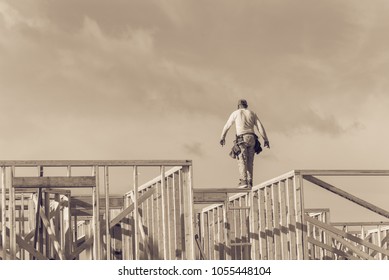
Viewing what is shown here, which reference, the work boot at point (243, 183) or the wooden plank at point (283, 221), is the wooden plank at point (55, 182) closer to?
the wooden plank at point (283, 221)

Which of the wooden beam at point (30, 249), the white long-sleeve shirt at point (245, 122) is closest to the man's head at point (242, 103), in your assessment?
the white long-sleeve shirt at point (245, 122)

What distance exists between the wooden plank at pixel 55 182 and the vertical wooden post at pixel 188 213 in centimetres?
212

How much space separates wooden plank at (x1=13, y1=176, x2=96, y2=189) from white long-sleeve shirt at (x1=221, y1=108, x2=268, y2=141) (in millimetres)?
5982

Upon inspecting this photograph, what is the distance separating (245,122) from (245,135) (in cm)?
35

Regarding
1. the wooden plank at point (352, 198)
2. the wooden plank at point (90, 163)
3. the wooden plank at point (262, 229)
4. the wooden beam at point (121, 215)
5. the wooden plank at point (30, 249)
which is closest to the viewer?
the wooden plank at point (90, 163)

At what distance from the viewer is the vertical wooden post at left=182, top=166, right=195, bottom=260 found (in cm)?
2139

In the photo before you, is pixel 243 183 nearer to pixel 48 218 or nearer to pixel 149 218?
pixel 149 218

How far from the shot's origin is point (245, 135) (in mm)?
25469

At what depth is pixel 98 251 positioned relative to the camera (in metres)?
20.6

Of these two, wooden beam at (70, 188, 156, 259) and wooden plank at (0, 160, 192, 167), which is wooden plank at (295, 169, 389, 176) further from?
wooden beam at (70, 188, 156, 259)

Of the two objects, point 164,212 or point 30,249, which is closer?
point 30,249

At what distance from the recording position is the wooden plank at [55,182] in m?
20.4

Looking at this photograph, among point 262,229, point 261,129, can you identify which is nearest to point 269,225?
point 262,229

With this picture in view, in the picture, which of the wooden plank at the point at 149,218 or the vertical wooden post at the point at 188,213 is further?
the wooden plank at the point at 149,218
